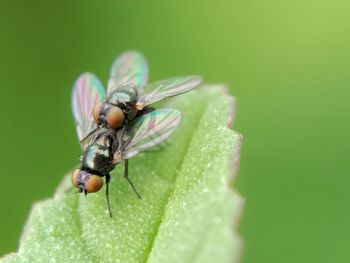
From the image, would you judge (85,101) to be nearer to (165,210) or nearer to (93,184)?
(93,184)

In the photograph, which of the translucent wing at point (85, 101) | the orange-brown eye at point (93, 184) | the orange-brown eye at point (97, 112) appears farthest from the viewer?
the translucent wing at point (85, 101)

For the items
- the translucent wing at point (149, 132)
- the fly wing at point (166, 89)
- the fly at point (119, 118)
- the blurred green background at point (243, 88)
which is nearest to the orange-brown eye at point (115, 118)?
the fly at point (119, 118)

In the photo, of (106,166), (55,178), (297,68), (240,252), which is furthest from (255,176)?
(240,252)

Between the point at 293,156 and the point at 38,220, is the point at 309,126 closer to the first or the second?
the point at 293,156

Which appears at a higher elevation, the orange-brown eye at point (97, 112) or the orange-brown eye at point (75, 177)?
the orange-brown eye at point (97, 112)

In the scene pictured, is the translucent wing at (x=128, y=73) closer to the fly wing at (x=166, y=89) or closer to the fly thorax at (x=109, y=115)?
the fly wing at (x=166, y=89)

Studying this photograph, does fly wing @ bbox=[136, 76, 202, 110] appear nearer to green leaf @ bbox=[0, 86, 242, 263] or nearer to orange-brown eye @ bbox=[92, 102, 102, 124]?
green leaf @ bbox=[0, 86, 242, 263]
